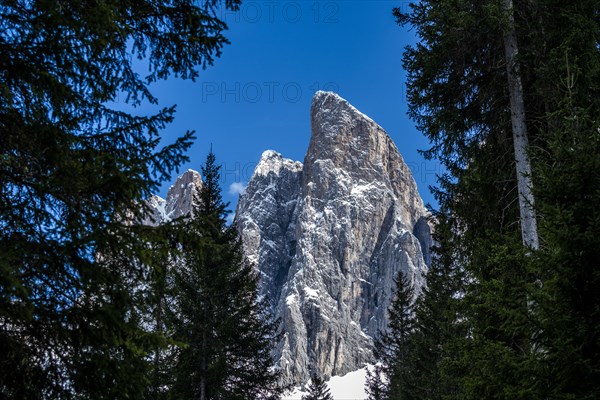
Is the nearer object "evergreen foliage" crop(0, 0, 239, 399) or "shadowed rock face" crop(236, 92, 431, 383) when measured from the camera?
"evergreen foliage" crop(0, 0, 239, 399)

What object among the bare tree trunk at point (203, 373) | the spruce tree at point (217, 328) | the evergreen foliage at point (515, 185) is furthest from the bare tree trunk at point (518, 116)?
the bare tree trunk at point (203, 373)

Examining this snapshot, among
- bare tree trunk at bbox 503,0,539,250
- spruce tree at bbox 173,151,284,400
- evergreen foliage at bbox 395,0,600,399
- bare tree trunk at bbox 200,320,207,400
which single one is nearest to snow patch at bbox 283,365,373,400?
spruce tree at bbox 173,151,284,400

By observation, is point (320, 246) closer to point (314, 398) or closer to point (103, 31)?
point (314, 398)

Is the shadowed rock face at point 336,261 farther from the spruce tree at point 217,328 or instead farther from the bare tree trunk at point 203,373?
the bare tree trunk at point 203,373

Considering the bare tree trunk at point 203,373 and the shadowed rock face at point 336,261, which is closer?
the bare tree trunk at point 203,373

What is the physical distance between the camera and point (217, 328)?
48.1ft

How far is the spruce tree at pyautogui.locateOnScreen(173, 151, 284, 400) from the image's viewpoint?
14344 mm

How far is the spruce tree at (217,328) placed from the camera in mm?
14344

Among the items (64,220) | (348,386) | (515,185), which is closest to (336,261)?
(348,386)

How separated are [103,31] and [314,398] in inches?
1493

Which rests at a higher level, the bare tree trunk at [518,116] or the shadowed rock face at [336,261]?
the shadowed rock face at [336,261]

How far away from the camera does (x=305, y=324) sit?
6275 inches

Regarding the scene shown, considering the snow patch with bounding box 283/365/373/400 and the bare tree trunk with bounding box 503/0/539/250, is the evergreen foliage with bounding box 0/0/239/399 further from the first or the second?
the snow patch with bounding box 283/365/373/400

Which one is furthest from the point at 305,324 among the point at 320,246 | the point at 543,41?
the point at 543,41
